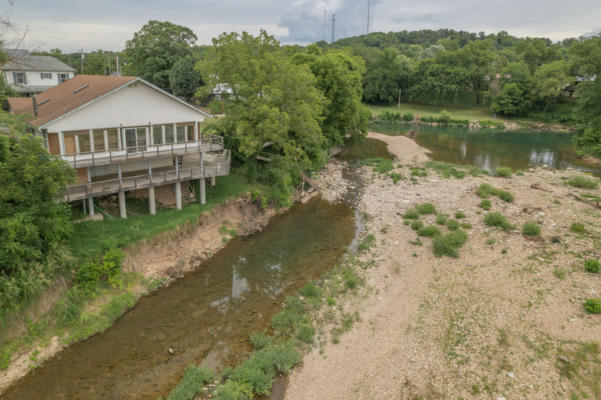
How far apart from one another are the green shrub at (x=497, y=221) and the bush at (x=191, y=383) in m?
20.4

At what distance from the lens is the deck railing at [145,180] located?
18302 mm

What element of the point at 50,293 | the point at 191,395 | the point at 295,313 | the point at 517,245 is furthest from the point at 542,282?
the point at 50,293

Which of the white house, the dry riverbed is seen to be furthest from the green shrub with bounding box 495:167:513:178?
the white house

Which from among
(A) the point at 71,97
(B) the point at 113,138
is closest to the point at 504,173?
(B) the point at 113,138

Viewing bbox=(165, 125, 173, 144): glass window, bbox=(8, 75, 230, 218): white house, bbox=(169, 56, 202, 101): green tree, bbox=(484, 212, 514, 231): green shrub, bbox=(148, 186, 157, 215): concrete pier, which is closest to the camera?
bbox=(8, 75, 230, 218): white house

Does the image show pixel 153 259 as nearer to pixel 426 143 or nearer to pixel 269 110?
pixel 269 110

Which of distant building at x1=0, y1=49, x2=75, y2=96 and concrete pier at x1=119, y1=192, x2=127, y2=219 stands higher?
distant building at x1=0, y1=49, x2=75, y2=96

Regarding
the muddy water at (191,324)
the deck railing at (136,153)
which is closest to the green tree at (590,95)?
the muddy water at (191,324)

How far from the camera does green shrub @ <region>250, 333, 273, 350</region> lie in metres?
14.3

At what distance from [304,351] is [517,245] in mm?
15215

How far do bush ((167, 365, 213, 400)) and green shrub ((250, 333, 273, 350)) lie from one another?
2.12 meters

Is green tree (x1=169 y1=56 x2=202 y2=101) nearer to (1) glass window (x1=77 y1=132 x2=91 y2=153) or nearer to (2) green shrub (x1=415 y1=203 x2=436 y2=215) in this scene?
(1) glass window (x1=77 y1=132 x2=91 y2=153)

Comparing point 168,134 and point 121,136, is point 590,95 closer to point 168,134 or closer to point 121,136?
point 168,134

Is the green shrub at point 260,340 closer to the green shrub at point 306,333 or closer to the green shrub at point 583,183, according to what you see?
the green shrub at point 306,333
